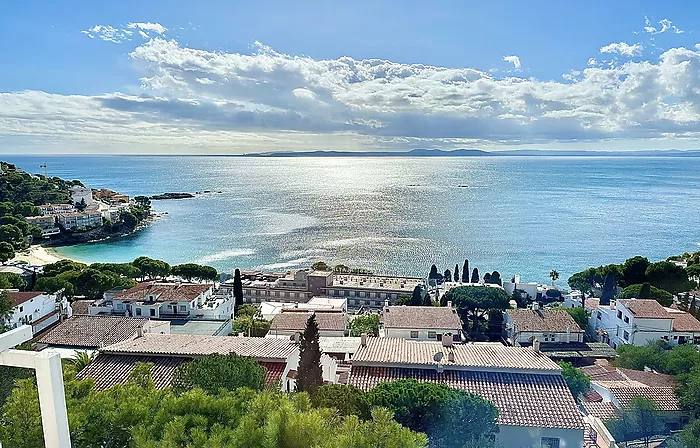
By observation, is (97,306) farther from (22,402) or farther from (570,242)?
(570,242)

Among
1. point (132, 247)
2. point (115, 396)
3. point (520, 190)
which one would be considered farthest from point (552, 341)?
point (520, 190)

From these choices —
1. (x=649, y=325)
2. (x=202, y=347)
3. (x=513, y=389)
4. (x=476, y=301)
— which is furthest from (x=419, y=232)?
(x=513, y=389)

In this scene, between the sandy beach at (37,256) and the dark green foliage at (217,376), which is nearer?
the dark green foliage at (217,376)

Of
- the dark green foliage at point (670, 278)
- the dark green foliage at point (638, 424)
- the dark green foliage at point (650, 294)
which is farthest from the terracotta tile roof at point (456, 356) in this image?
the dark green foliage at point (670, 278)

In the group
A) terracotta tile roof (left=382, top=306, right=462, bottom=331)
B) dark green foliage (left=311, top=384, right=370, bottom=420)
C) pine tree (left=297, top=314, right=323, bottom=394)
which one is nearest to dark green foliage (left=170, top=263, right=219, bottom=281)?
terracotta tile roof (left=382, top=306, right=462, bottom=331)

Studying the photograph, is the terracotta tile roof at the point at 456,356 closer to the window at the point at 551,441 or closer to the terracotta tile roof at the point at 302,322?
the window at the point at 551,441

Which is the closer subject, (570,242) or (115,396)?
(115,396)

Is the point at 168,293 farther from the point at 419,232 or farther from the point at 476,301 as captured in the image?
the point at 419,232

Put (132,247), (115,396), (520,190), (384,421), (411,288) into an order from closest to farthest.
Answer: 1. (384,421)
2. (115,396)
3. (411,288)
4. (132,247)
5. (520,190)
